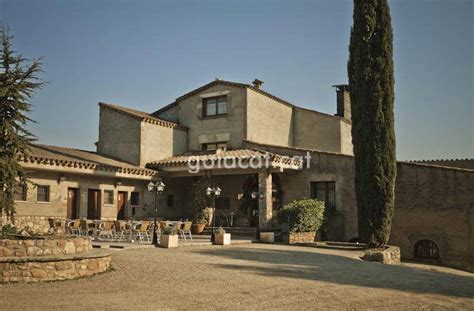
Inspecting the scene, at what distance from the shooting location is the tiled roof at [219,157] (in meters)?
21.4

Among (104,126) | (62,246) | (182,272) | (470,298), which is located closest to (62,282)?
(62,246)

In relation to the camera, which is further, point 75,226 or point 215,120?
point 215,120

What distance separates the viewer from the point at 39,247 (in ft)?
34.2

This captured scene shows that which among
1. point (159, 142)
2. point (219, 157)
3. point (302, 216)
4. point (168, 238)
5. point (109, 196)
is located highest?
point (159, 142)

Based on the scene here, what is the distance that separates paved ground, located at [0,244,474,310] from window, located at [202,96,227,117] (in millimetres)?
14426

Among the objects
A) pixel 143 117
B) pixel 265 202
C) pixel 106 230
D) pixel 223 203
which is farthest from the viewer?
pixel 223 203

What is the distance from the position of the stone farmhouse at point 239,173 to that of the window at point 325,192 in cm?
5

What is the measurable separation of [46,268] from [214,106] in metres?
18.6

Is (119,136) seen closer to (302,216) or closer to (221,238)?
(221,238)

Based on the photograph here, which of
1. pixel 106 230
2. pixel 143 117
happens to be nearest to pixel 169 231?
pixel 106 230

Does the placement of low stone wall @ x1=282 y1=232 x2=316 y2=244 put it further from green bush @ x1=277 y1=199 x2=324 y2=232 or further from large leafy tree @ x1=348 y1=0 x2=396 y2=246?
large leafy tree @ x1=348 y1=0 x2=396 y2=246

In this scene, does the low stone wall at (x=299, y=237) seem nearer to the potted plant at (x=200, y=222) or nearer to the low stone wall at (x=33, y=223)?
the potted plant at (x=200, y=222)

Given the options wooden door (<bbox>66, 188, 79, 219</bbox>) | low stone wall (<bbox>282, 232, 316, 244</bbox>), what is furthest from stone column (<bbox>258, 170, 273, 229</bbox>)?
wooden door (<bbox>66, 188, 79, 219</bbox>)

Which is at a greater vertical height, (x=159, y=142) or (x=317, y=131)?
(x=317, y=131)
